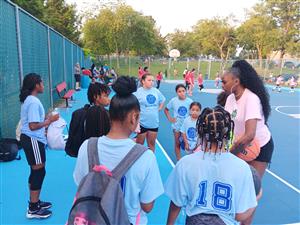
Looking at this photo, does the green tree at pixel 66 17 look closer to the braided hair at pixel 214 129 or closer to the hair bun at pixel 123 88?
the hair bun at pixel 123 88

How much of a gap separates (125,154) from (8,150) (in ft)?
16.0

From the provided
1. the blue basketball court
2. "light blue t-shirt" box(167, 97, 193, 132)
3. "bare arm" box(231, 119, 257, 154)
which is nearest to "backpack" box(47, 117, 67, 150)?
the blue basketball court

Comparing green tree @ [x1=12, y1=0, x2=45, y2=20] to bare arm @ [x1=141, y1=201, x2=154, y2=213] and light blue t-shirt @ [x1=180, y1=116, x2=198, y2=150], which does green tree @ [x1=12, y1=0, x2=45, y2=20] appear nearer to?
light blue t-shirt @ [x1=180, y1=116, x2=198, y2=150]

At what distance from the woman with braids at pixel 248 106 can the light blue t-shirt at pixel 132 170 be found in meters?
1.35

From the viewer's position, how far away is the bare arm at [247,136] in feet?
9.39

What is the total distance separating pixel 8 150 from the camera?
583 cm

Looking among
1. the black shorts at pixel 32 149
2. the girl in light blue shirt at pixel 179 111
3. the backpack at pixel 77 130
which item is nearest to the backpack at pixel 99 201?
the backpack at pixel 77 130

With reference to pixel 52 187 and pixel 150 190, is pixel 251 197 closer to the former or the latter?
pixel 150 190

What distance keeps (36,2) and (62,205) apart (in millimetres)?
30471

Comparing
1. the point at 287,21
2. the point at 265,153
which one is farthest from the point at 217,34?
the point at 265,153

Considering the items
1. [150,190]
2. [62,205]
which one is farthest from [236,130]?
[62,205]

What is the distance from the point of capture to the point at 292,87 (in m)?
28.8

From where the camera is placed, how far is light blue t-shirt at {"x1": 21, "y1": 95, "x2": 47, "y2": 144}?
352 centimetres

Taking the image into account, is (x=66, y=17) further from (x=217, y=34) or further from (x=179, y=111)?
(x=179, y=111)
